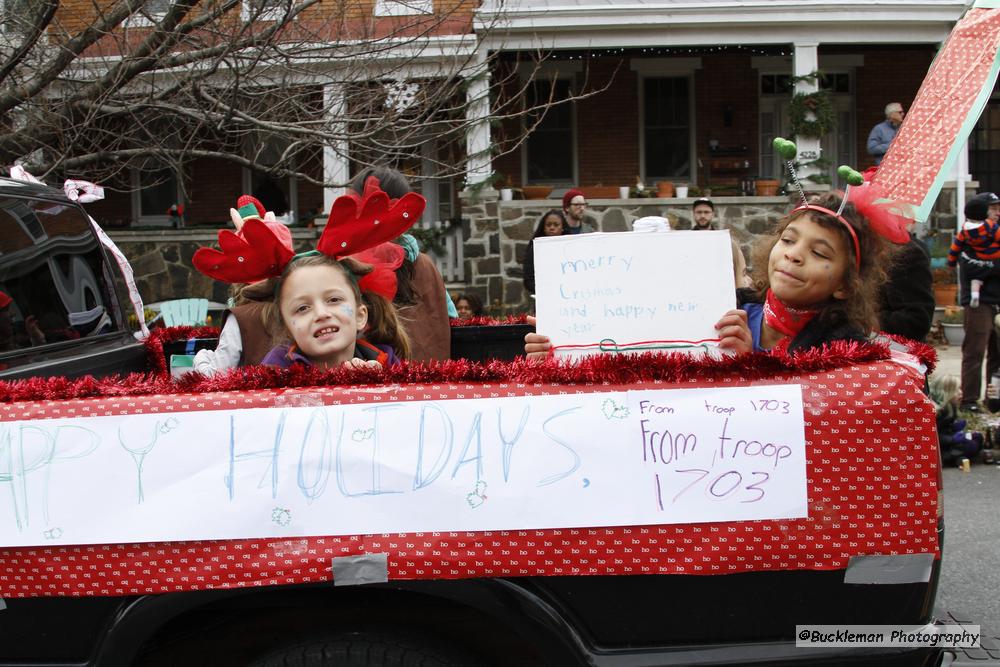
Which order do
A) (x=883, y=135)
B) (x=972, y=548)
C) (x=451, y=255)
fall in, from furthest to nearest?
(x=451, y=255) → (x=883, y=135) → (x=972, y=548)

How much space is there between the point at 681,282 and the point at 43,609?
170 cm

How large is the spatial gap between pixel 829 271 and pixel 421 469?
1313 millimetres

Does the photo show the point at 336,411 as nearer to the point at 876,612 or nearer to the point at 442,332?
the point at 876,612

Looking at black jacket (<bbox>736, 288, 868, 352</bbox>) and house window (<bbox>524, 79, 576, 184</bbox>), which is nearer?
black jacket (<bbox>736, 288, 868, 352</bbox>)

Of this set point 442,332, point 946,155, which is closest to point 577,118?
point 442,332

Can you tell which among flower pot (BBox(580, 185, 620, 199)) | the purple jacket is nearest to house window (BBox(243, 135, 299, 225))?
flower pot (BBox(580, 185, 620, 199))

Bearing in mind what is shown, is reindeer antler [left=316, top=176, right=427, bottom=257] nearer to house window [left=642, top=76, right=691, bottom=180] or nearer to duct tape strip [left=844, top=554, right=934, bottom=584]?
duct tape strip [left=844, top=554, right=934, bottom=584]

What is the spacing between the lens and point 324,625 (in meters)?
2.19

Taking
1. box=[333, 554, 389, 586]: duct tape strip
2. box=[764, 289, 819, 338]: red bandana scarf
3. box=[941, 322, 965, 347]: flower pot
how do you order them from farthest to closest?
box=[941, 322, 965, 347]: flower pot, box=[764, 289, 819, 338]: red bandana scarf, box=[333, 554, 389, 586]: duct tape strip

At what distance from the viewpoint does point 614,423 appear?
2.04 metres

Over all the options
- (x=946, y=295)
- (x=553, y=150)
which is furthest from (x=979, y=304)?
(x=553, y=150)

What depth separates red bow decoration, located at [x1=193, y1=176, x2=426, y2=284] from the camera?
2.67 meters

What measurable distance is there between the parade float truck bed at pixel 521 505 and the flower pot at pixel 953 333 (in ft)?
34.0

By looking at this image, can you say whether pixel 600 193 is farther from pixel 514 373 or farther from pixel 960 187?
pixel 514 373
